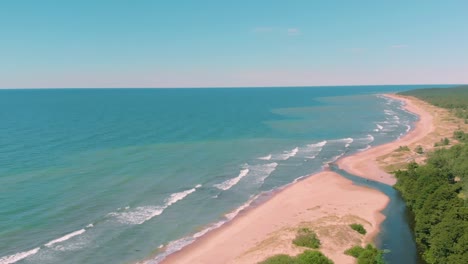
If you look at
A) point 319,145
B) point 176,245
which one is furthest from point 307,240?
point 319,145

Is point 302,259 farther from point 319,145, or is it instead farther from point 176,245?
point 319,145

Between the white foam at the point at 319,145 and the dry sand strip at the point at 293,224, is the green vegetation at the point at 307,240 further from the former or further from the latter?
the white foam at the point at 319,145

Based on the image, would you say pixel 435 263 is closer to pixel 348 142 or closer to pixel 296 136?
pixel 348 142

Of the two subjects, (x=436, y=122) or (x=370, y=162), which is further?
(x=436, y=122)

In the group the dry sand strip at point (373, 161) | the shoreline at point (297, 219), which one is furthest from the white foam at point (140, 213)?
the dry sand strip at point (373, 161)

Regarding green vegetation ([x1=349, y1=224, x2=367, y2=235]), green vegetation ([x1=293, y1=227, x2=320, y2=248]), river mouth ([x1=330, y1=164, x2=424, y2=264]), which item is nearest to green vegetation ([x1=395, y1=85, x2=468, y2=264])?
river mouth ([x1=330, y1=164, x2=424, y2=264])

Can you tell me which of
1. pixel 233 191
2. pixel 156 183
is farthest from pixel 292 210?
pixel 156 183

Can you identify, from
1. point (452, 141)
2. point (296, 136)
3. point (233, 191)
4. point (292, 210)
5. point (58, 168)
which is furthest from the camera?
point (296, 136)
